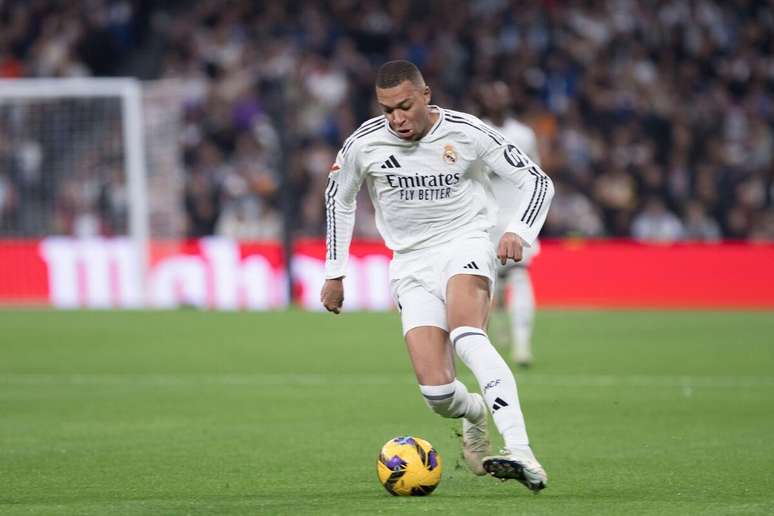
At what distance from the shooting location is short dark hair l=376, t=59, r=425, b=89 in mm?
6711

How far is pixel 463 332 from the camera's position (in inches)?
260

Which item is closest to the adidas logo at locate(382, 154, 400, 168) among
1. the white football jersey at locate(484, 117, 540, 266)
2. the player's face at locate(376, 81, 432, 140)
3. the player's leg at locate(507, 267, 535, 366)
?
the player's face at locate(376, 81, 432, 140)

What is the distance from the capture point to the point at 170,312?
64.7ft

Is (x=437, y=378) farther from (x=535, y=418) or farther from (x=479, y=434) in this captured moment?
(x=535, y=418)

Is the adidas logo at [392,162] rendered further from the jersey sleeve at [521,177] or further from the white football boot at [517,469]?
the white football boot at [517,469]

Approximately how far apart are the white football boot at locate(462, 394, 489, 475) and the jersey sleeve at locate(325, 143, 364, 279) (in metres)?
0.96

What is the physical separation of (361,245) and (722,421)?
35.1 feet

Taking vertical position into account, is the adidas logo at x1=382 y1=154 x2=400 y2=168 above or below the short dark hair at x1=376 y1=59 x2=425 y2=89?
below

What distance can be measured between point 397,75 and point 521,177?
2.55 ft

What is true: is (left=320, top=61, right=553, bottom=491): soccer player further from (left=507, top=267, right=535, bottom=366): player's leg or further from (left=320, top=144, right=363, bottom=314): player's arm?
(left=507, top=267, right=535, bottom=366): player's leg

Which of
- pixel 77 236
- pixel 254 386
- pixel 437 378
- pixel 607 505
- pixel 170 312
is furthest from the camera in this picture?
pixel 77 236

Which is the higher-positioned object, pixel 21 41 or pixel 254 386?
→ pixel 21 41

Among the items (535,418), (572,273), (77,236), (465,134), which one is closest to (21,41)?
(77,236)

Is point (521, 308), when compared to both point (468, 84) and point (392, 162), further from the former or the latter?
point (468, 84)
